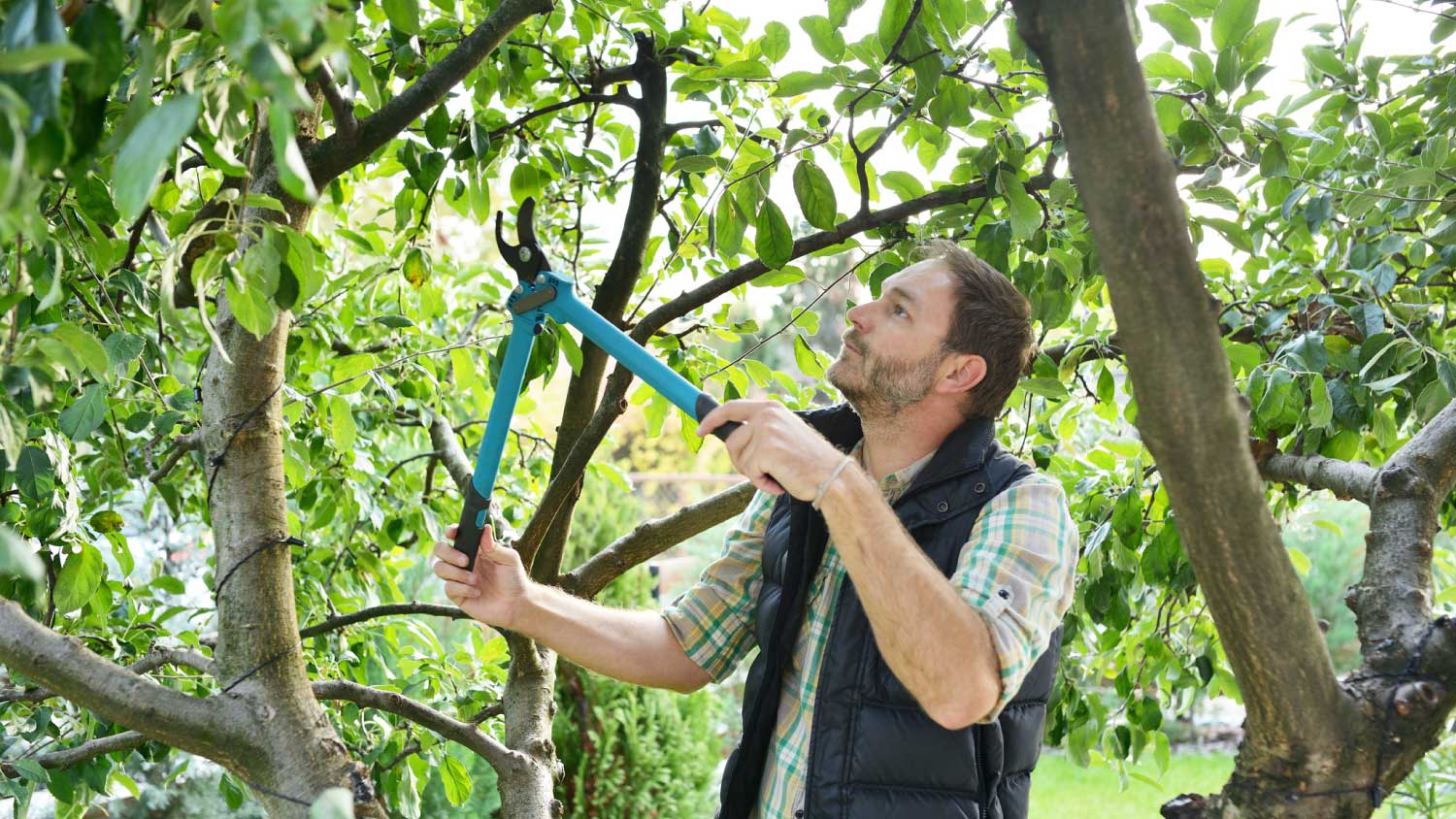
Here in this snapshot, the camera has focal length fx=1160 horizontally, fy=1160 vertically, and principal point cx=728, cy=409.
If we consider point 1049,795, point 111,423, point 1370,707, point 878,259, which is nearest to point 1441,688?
point 1370,707

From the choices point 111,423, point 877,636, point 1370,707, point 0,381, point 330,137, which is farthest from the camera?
point 111,423

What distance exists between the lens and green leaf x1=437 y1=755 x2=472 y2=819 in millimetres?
2354

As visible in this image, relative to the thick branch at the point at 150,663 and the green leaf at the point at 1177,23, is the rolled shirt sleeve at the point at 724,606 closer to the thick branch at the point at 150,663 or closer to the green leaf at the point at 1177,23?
the thick branch at the point at 150,663

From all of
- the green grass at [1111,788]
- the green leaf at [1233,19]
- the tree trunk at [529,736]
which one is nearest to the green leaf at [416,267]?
the tree trunk at [529,736]

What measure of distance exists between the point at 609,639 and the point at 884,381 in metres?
0.65

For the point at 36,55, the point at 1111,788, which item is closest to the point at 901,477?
the point at 36,55

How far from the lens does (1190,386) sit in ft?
2.99

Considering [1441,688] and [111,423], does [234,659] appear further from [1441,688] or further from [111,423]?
[1441,688]

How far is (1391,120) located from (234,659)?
222 centimetres

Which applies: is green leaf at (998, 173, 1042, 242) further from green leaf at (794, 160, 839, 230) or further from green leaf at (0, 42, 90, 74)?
green leaf at (0, 42, 90, 74)

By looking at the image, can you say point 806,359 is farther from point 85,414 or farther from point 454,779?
point 85,414

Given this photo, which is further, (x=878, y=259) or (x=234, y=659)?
(x=878, y=259)

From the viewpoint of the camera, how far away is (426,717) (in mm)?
1975

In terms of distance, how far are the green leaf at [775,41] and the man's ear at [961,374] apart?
591 mm
